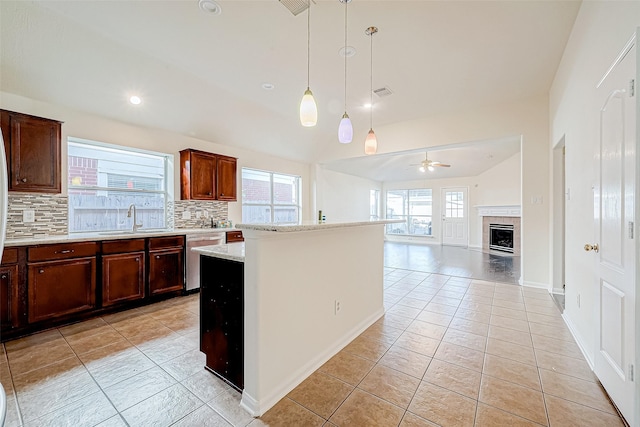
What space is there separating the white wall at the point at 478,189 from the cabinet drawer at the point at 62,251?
8542mm

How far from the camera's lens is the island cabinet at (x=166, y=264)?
3514 mm

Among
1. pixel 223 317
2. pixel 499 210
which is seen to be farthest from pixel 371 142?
pixel 499 210

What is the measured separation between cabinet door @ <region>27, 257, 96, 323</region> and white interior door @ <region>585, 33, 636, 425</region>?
14.7 ft

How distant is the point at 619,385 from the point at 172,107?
514 cm

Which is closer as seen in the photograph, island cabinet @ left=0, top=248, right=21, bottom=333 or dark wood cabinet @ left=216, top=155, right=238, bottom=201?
island cabinet @ left=0, top=248, right=21, bottom=333

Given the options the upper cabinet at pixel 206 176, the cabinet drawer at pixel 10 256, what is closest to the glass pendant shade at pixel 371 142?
the upper cabinet at pixel 206 176

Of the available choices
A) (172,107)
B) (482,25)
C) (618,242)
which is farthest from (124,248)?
(482,25)

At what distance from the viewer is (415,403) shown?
1.77 metres

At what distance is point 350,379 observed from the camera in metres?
2.01

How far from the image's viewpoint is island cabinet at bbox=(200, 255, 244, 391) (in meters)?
1.85

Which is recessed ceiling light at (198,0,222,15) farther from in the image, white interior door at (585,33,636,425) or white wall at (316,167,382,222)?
white wall at (316,167,382,222)

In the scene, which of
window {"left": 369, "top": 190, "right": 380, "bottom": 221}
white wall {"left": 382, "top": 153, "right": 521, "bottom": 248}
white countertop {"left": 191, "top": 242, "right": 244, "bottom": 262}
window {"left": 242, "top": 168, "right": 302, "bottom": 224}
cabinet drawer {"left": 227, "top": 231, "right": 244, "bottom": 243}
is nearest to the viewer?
white countertop {"left": 191, "top": 242, "right": 244, "bottom": 262}

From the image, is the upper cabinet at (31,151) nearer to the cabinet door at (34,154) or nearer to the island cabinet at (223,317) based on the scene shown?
the cabinet door at (34,154)


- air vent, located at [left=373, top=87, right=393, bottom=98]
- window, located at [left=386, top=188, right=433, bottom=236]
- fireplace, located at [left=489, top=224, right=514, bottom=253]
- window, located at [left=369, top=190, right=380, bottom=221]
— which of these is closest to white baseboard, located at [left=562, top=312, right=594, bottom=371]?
air vent, located at [left=373, top=87, right=393, bottom=98]
